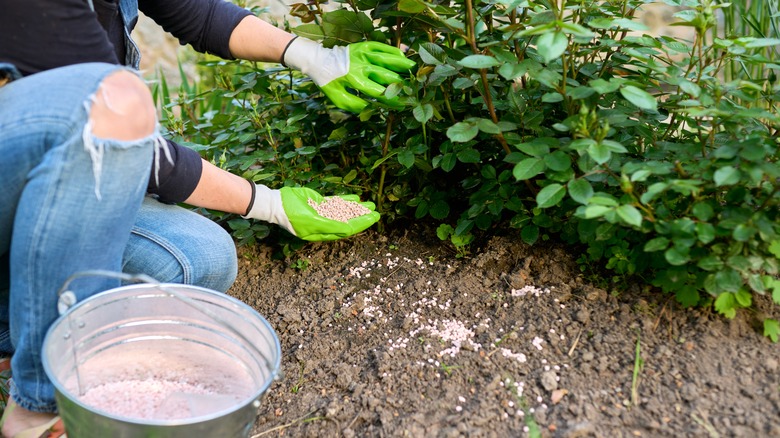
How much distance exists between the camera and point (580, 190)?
1298mm

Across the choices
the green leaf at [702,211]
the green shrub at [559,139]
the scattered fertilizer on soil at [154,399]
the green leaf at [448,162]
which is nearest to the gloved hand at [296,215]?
the green shrub at [559,139]

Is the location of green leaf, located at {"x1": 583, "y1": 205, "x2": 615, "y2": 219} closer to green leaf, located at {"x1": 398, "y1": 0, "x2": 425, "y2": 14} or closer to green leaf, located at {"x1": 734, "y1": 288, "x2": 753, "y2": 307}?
green leaf, located at {"x1": 734, "y1": 288, "x2": 753, "y2": 307}

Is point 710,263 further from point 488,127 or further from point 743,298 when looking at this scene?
point 488,127

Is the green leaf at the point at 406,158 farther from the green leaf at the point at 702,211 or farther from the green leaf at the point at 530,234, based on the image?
the green leaf at the point at 702,211

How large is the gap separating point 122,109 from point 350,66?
1.98ft

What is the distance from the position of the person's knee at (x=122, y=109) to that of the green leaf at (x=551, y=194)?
2.30ft

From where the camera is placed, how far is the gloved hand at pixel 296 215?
5.45ft

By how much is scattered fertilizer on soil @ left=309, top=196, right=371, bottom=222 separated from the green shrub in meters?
0.09

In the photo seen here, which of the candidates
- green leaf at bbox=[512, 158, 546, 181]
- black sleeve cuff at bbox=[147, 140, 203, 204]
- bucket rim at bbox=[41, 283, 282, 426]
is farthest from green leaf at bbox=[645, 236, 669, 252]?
black sleeve cuff at bbox=[147, 140, 203, 204]

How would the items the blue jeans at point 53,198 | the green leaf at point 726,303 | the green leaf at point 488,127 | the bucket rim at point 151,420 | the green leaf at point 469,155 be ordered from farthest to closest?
the green leaf at point 469,155 → the green leaf at point 488,127 → the green leaf at point 726,303 → the blue jeans at point 53,198 → the bucket rim at point 151,420

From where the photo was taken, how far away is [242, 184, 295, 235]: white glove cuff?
1.67 metres

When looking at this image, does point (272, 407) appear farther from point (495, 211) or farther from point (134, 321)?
point (495, 211)

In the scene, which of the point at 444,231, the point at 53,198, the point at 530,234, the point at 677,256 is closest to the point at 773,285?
the point at 677,256

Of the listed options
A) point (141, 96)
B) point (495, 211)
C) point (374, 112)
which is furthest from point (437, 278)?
point (141, 96)
